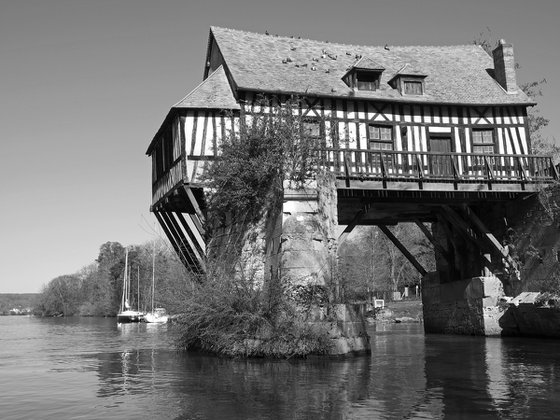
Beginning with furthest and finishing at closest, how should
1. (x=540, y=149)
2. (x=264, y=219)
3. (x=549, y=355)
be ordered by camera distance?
(x=540, y=149) → (x=264, y=219) → (x=549, y=355)

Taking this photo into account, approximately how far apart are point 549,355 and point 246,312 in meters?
7.67

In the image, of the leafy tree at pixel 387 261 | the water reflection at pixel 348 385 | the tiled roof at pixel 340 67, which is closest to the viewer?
the water reflection at pixel 348 385

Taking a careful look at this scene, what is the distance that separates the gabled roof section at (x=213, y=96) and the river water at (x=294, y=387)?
8153mm

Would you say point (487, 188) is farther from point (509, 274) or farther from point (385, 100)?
point (385, 100)

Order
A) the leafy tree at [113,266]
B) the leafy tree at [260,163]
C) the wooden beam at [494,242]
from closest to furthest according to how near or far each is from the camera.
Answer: the leafy tree at [260,163]
the wooden beam at [494,242]
the leafy tree at [113,266]

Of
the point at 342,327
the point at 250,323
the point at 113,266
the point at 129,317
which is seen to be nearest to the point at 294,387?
the point at 250,323

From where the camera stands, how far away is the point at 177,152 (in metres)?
19.5

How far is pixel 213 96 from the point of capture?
19594 millimetres

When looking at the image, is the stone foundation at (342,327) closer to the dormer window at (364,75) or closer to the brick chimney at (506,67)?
the dormer window at (364,75)

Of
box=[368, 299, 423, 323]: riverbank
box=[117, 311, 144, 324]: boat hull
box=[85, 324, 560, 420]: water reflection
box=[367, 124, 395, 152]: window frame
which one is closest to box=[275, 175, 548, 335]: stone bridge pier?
box=[367, 124, 395, 152]: window frame

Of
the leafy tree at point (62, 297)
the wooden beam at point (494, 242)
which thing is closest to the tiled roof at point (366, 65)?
the wooden beam at point (494, 242)

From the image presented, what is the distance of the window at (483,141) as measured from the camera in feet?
71.0

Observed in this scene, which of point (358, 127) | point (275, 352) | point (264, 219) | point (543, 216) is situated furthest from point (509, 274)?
point (275, 352)

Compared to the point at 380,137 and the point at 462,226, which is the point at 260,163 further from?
the point at 462,226
